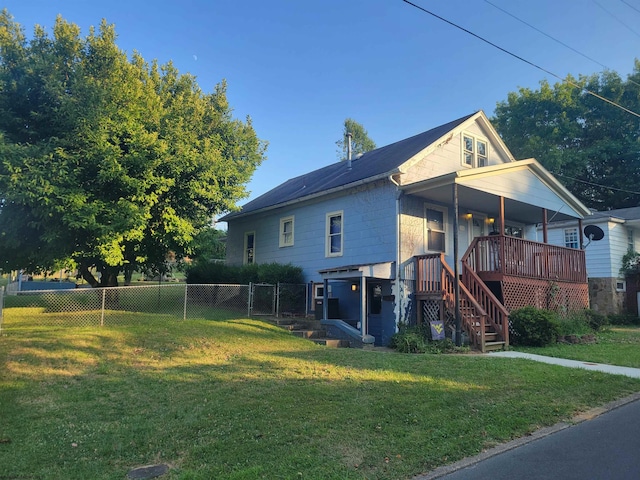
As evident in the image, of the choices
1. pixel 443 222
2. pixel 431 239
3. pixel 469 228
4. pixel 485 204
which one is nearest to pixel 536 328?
pixel 431 239

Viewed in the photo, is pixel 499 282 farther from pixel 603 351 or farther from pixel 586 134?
pixel 586 134

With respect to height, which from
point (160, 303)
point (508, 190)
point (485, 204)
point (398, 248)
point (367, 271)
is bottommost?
point (160, 303)

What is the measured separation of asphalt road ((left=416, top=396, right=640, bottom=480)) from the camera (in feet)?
13.2

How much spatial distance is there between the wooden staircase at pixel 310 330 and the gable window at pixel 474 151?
25.8ft

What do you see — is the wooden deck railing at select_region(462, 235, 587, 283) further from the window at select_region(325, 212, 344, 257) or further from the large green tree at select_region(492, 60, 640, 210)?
the large green tree at select_region(492, 60, 640, 210)

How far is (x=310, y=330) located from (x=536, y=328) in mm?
6237

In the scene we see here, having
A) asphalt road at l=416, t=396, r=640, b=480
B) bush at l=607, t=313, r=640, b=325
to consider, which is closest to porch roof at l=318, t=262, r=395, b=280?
asphalt road at l=416, t=396, r=640, b=480

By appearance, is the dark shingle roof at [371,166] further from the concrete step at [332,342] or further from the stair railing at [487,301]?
the concrete step at [332,342]

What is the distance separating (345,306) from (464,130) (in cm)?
751

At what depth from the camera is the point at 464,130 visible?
15.9 metres

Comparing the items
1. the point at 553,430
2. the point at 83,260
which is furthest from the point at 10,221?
the point at 553,430

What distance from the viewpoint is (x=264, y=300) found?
52.0 feet

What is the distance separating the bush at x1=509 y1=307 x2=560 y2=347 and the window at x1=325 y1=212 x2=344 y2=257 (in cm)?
601

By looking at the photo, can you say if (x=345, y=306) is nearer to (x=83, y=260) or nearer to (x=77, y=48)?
(x=83, y=260)
